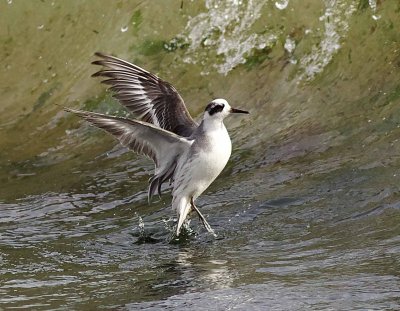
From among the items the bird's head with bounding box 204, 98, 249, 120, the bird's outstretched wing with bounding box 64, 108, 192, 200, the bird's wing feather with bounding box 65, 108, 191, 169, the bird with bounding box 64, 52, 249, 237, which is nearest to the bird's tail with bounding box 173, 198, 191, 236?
the bird with bounding box 64, 52, 249, 237

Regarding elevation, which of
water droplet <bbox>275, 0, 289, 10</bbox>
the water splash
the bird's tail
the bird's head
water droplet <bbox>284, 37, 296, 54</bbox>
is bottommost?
the bird's tail

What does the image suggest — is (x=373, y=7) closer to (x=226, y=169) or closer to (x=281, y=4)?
(x=281, y=4)

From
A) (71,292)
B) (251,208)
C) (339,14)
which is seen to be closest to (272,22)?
(339,14)

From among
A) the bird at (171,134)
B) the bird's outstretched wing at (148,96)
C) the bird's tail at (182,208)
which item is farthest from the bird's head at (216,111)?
the bird's tail at (182,208)

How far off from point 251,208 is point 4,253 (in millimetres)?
2410

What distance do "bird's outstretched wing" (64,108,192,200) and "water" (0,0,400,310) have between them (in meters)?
0.53

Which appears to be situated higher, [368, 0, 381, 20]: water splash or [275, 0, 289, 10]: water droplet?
[275, 0, 289, 10]: water droplet

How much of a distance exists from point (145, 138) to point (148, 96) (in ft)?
2.96

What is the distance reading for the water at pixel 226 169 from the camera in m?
8.15

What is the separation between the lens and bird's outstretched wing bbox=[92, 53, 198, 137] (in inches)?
420

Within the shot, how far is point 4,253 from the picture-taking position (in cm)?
975

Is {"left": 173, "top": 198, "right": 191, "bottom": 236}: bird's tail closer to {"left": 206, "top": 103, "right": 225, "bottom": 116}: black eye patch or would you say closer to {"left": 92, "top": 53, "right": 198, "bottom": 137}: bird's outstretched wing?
{"left": 92, "top": 53, "right": 198, "bottom": 137}: bird's outstretched wing

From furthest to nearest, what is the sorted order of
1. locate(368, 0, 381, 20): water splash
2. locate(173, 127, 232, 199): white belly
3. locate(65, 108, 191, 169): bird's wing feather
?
locate(368, 0, 381, 20): water splash < locate(173, 127, 232, 199): white belly < locate(65, 108, 191, 169): bird's wing feather

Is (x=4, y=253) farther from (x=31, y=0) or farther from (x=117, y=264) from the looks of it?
(x=31, y=0)
